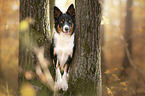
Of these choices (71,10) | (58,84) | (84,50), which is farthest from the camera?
(84,50)

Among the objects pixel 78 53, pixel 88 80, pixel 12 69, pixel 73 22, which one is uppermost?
pixel 73 22

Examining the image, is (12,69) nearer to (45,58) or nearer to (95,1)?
(45,58)

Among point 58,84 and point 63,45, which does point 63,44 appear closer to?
point 63,45

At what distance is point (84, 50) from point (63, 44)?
1.90 feet

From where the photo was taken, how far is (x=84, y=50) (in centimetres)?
373

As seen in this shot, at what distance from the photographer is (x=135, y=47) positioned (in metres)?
17.7

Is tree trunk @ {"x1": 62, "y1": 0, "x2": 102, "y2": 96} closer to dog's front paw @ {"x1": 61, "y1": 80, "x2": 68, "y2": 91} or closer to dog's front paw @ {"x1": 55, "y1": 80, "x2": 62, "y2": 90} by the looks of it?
dog's front paw @ {"x1": 61, "y1": 80, "x2": 68, "y2": 91}

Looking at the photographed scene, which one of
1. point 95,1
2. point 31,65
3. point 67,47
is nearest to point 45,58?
point 31,65

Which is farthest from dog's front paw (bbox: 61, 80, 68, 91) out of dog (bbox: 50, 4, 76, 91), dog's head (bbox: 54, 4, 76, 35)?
dog's head (bbox: 54, 4, 76, 35)

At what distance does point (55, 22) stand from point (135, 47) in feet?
53.6

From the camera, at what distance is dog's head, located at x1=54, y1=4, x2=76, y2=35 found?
3.43 meters

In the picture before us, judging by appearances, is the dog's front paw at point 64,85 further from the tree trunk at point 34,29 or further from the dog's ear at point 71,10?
the dog's ear at point 71,10

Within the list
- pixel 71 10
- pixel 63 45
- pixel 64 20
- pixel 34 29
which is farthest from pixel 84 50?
pixel 34 29

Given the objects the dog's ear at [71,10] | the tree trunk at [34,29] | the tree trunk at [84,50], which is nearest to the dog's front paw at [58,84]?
the tree trunk at [84,50]
